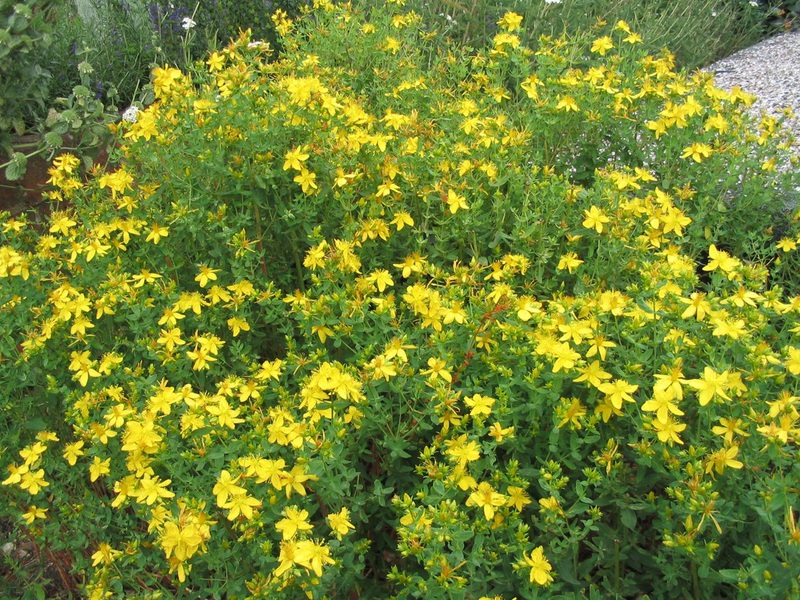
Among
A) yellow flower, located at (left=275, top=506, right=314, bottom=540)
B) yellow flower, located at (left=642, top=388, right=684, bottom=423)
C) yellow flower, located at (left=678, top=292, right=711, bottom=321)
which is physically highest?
yellow flower, located at (left=678, top=292, right=711, bottom=321)

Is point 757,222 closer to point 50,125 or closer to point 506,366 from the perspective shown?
point 506,366

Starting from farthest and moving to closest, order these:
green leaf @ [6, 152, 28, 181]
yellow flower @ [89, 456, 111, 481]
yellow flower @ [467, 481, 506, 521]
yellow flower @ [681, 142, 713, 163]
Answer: green leaf @ [6, 152, 28, 181] → yellow flower @ [681, 142, 713, 163] → yellow flower @ [89, 456, 111, 481] → yellow flower @ [467, 481, 506, 521]

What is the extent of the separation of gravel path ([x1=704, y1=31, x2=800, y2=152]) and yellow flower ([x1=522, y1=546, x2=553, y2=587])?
374 centimetres

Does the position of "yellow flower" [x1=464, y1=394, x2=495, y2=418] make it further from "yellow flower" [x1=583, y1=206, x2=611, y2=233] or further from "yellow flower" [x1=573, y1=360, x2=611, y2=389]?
"yellow flower" [x1=583, y1=206, x2=611, y2=233]

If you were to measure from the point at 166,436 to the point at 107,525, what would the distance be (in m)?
0.42

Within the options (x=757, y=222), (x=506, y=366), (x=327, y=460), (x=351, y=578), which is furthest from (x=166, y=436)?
(x=757, y=222)

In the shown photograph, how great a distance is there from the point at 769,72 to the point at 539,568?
522 cm

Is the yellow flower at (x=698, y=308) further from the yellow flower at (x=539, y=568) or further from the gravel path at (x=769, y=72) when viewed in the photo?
the gravel path at (x=769, y=72)

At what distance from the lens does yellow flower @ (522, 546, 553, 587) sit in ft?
4.95

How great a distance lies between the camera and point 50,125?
3.82m

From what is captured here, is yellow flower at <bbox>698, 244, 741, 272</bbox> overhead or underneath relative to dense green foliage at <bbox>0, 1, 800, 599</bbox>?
overhead

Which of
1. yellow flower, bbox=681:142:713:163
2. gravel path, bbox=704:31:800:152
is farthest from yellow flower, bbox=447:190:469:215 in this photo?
gravel path, bbox=704:31:800:152

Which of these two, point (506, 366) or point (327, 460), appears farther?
point (506, 366)

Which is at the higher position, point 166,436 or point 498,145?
point 498,145
